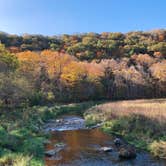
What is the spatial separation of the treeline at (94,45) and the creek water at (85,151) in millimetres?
58608

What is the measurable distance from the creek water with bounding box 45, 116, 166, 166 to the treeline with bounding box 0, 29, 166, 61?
5861cm

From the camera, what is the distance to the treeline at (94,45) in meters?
90.9

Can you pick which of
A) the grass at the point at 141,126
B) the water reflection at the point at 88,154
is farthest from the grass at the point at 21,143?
the grass at the point at 141,126

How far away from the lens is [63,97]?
59.9 meters

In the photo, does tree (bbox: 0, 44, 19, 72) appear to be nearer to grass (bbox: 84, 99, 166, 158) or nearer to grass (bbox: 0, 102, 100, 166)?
grass (bbox: 0, 102, 100, 166)

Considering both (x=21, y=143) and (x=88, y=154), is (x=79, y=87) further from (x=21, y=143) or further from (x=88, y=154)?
(x=88, y=154)

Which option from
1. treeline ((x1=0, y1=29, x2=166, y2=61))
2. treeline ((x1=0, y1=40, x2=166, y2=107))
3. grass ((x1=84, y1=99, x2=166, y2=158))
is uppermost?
treeline ((x1=0, y1=29, x2=166, y2=61))

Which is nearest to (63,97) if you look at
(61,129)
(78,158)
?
(61,129)

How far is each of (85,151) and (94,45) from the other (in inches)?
2993

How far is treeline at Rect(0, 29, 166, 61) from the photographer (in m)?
90.9

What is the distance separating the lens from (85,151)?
21.4 meters

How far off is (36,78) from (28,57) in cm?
692

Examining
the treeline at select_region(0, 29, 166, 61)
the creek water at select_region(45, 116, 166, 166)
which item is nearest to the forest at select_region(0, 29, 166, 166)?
the treeline at select_region(0, 29, 166, 61)

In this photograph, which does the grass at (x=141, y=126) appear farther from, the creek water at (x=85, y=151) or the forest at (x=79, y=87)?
the creek water at (x=85, y=151)
